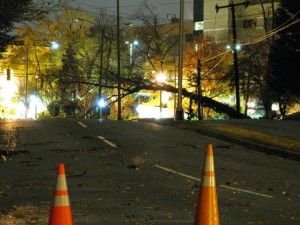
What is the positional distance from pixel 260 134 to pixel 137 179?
1149 cm

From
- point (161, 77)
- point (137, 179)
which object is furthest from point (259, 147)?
point (161, 77)

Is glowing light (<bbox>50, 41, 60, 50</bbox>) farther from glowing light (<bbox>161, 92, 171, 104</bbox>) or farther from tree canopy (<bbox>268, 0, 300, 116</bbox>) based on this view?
tree canopy (<bbox>268, 0, 300, 116</bbox>)

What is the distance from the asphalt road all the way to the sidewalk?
50cm

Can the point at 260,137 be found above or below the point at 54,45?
below

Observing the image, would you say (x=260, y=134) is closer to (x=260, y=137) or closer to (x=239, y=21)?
(x=260, y=137)

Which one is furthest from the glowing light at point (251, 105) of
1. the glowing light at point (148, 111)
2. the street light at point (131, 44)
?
the street light at point (131, 44)

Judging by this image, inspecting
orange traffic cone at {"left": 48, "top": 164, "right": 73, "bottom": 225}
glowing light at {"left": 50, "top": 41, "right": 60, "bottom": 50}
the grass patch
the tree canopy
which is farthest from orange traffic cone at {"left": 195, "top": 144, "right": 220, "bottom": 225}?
glowing light at {"left": 50, "top": 41, "right": 60, "bottom": 50}

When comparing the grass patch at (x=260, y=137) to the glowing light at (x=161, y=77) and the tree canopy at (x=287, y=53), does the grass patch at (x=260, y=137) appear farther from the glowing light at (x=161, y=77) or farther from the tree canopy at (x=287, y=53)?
the glowing light at (x=161, y=77)

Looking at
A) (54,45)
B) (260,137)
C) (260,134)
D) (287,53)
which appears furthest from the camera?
(54,45)

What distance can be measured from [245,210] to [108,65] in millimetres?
64966

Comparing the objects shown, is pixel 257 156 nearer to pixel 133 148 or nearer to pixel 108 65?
pixel 133 148

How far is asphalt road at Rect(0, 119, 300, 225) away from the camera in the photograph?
9.09 metres

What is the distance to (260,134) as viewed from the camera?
23516 millimetres

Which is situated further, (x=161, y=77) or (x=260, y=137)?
(x=161, y=77)
